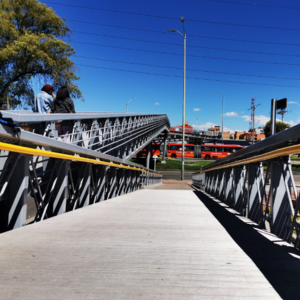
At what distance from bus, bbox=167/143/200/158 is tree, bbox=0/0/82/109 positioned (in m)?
38.3

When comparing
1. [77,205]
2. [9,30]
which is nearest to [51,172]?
[77,205]

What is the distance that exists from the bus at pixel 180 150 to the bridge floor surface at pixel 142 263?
2003 inches

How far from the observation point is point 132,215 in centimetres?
507

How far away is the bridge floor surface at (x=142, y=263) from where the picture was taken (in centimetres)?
206

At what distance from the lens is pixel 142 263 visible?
102 inches

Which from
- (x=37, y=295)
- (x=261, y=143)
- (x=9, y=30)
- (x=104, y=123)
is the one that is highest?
(x=9, y=30)

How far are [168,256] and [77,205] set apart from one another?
444 centimetres

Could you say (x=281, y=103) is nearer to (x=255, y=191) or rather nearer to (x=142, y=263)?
(x=255, y=191)

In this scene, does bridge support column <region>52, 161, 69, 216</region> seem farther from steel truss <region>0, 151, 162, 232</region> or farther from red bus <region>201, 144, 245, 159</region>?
red bus <region>201, 144, 245, 159</region>

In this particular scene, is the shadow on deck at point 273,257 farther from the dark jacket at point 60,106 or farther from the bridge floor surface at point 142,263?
the dark jacket at point 60,106

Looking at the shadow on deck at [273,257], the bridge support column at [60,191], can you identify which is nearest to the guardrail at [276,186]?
the shadow on deck at [273,257]

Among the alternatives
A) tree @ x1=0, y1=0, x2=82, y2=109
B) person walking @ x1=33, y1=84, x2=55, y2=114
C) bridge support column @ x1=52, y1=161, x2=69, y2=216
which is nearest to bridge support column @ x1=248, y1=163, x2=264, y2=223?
bridge support column @ x1=52, y1=161, x2=69, y2=216

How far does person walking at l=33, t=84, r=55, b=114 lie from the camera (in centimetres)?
603

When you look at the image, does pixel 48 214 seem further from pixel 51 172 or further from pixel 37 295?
pixel 37 295
